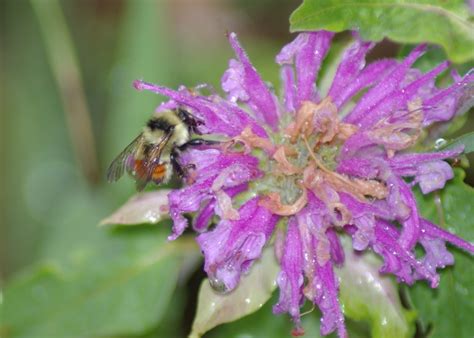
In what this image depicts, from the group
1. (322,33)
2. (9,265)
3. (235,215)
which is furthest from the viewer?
(9,265)

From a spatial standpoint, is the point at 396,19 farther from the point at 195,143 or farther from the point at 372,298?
the point at 372,298

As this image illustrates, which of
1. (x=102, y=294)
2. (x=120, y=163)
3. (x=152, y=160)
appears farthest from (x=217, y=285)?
(x=102, y=294)

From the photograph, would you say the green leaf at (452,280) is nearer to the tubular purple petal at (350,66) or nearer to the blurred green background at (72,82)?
the tubular purple petal at (350,66)

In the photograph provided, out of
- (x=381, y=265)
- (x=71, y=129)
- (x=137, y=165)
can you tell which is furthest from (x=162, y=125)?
(x=71, y=129)

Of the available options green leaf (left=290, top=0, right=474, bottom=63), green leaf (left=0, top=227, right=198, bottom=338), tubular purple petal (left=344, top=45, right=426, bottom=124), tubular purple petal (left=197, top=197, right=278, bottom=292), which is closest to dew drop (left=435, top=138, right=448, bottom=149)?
tubular purple petal (left=344, top=45, right=426, bottom=124)

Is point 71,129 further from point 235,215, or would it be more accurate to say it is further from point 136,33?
point 235,215

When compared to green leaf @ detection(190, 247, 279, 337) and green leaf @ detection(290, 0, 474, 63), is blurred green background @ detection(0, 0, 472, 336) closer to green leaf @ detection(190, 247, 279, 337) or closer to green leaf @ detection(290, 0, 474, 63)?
green leaf @ detection(190, 247, 279, 337)

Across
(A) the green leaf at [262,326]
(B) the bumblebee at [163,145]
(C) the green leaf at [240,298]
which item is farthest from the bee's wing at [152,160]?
(A) the green leaf at [262,326]
